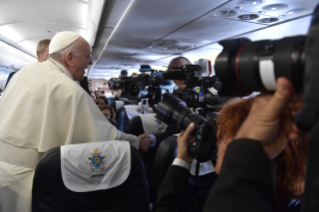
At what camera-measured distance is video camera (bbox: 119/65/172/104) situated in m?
2.76

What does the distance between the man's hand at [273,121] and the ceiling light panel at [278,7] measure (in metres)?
2.43

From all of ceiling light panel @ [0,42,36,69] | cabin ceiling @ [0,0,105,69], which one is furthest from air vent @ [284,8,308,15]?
ceiling light panel @ [0,42,36,69]

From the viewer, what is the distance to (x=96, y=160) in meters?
1.23

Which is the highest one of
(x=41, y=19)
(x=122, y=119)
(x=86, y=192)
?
(x=41, y=19)

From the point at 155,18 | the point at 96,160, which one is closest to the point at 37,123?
the point at 96,160

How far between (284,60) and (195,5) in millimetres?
2533

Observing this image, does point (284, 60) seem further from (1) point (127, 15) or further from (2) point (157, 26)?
Answer: (2) point (157, 26)

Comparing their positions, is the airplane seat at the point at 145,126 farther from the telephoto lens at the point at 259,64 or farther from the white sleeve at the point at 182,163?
the telephoto lens at the point at 259,64

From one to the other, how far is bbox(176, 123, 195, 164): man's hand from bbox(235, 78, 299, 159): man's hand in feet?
1.53

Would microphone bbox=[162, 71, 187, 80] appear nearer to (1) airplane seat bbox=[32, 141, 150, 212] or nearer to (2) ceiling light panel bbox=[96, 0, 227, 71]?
(1) airplane seat bbox=[32, 141, 150, 212]

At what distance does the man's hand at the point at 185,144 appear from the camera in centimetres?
103

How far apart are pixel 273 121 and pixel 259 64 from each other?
14 cm

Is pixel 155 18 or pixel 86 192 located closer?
pixel 86 192

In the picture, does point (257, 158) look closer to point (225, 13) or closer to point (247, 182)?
point (247, 182)
